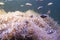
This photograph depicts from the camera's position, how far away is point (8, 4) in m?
11.4

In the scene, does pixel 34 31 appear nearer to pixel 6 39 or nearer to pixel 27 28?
pixel 27 28

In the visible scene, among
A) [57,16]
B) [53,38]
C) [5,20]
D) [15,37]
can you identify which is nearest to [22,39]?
[15,37]

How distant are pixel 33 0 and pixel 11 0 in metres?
1.57

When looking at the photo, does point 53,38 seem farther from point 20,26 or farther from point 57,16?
point 57,16

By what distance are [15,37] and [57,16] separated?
26.4 feet

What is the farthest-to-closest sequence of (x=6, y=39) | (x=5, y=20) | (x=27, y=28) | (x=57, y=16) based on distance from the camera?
1. (x=57, y=16)
2. (x=5, y=20)
3. (x=27, y=28)
4. (x=6, y=39)

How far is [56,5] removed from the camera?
1137cm

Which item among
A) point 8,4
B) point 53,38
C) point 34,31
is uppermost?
point 34,31

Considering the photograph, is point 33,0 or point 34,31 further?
point 33,0

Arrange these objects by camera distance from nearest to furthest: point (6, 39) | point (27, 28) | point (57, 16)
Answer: point (6, 39) < point (27, 28) < point (57, 16)

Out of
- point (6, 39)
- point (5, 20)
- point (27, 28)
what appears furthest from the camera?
point (5, 20)

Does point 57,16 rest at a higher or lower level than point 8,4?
lower

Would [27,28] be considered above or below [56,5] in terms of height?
above

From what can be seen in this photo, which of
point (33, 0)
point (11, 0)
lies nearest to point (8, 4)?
point (11, 0)
